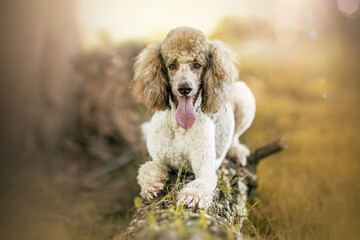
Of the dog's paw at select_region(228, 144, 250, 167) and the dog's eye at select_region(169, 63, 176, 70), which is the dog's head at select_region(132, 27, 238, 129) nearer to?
the dog's eye at select_region(169, 63, 176, 70)

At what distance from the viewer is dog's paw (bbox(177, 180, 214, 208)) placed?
237cm

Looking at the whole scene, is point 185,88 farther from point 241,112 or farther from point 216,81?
point 241,112

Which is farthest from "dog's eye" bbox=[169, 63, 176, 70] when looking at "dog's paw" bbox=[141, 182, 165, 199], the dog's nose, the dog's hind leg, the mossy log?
the dog's hind leg

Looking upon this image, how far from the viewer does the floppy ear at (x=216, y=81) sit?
2.66 meters

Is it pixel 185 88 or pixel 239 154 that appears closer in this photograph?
pixel 185 88

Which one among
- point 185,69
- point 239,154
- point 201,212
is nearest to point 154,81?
point 185,69

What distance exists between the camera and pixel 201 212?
226cm

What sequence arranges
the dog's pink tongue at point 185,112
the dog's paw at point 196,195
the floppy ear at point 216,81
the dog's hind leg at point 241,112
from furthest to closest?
1. the dog's hind leg at point 241,112
2. the floppy ear at point 216,81
3. the dog's pink tongue at point 185,112
4. the dog's paw at point 196,195

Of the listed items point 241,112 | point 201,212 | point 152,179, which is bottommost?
point 201,212

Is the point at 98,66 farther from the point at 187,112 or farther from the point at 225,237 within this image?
the point at 225,237

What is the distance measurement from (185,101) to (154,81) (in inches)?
15.1

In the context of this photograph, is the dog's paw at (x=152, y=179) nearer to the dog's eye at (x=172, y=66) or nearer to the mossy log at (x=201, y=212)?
the mossy log at (x=201, y=212)

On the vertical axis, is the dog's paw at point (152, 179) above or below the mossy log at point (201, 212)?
above

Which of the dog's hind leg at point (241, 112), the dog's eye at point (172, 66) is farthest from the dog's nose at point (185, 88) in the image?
the dog's hind leg at point (241, 112)
